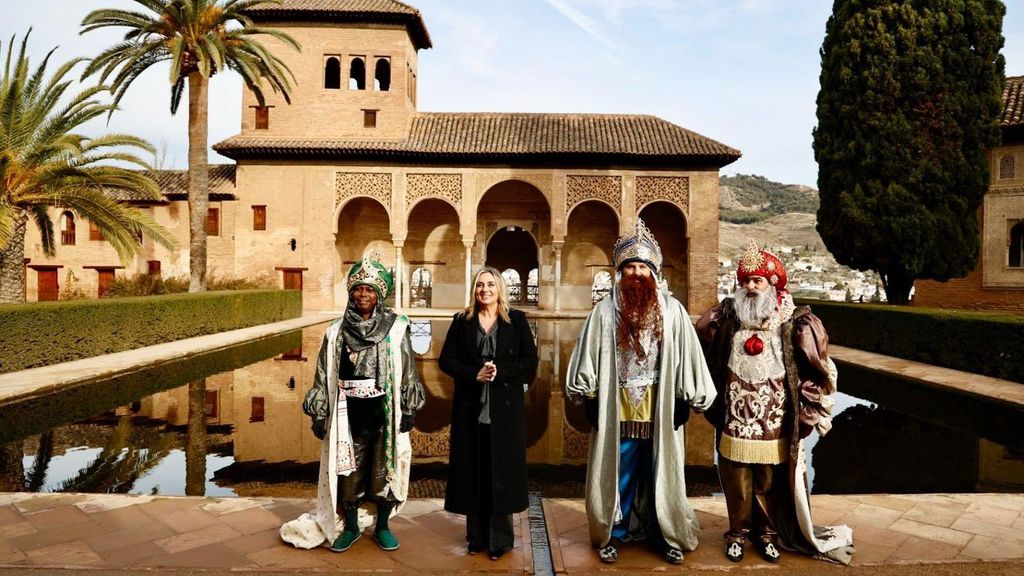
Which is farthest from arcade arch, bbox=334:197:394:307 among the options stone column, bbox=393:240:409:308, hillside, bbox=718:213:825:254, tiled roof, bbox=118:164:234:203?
hillside, bbox=718:213:825:254

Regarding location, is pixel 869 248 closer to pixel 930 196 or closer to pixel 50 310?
pixel 930 196

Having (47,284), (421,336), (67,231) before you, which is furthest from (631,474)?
(47,284)

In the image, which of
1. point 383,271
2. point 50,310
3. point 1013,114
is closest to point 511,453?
point 383,271

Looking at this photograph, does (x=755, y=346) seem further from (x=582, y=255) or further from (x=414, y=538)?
(x=582, y=255)

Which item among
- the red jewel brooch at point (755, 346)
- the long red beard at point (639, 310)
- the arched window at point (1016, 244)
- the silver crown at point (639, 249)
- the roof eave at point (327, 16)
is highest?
the roof eave at point (327, 16)

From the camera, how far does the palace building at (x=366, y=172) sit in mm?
22344

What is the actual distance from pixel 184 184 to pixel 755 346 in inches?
968

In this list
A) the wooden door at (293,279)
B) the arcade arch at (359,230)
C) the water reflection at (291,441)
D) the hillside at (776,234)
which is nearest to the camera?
the water reflection at (291,441)

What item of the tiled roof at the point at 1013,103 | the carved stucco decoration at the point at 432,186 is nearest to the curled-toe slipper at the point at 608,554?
the carved stucco decoration at the point at 432,186

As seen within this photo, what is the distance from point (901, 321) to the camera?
11.6m

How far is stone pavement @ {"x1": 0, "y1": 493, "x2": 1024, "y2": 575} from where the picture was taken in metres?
3.10

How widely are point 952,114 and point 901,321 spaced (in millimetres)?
6674

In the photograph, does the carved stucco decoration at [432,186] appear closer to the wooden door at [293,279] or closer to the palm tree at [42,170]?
the wooden door at [293,279]

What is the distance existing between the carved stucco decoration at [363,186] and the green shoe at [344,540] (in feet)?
65.4
